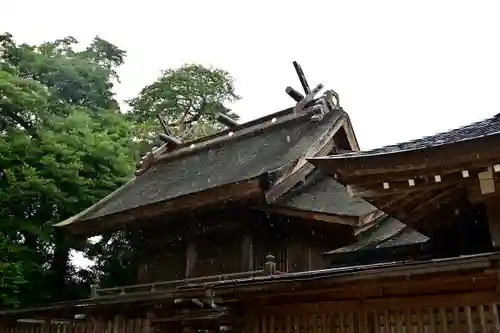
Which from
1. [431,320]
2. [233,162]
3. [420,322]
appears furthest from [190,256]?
[431,320]

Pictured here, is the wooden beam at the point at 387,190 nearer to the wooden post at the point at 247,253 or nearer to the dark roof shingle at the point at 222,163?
the wooden post at the point at 247,253

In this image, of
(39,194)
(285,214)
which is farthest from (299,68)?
(39,194)

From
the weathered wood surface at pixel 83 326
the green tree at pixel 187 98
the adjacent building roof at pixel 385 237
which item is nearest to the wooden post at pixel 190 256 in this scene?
the weathered wood surface at pixel 83 326

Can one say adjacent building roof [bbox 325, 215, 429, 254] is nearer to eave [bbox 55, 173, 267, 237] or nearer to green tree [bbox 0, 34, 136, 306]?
eave [bbox 55, 173, 267, 237]

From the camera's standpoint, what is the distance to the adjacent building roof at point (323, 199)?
10258 mm

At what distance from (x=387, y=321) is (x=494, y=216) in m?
1.67

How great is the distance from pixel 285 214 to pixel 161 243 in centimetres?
346

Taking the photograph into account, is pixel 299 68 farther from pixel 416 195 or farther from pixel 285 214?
pixel 416 195

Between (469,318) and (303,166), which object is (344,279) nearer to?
(469,318)

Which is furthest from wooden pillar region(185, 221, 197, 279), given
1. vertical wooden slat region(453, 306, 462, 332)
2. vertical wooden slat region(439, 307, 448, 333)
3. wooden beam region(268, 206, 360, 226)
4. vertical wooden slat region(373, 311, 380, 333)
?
vertical wooden slat region(453, 306, 462, 332)

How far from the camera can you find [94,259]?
57.5 ft

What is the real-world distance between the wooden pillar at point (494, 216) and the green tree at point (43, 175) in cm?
1193

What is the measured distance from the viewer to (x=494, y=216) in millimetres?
5750

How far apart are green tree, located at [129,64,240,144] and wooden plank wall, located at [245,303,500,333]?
20.8m
